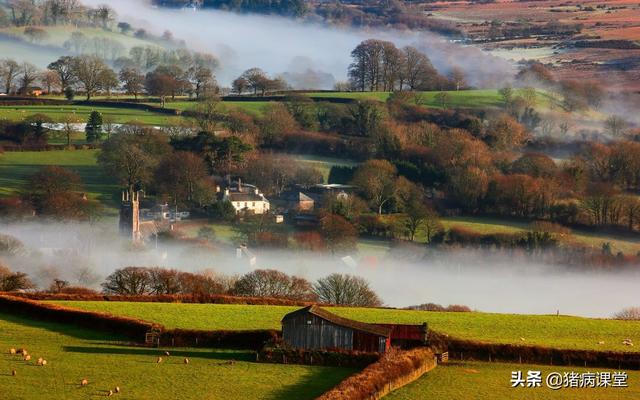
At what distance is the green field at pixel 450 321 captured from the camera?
121 ft

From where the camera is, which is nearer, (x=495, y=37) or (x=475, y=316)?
(x=475, y=316)

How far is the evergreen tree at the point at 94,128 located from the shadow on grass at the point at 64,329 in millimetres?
41635

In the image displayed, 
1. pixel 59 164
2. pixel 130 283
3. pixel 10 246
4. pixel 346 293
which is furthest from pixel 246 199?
pixel 130 283

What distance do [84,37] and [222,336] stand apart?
8408cm

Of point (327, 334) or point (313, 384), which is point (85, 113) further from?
point (313, 384)

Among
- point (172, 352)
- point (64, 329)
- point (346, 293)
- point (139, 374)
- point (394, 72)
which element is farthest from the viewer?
point (394, 72)

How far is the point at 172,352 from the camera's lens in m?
33.8

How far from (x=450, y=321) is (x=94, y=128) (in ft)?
141

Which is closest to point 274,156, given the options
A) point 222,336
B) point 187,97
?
Result: point 187,97

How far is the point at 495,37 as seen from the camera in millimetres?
114688

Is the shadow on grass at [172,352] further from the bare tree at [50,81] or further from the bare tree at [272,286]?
the bare tree at [50,81]

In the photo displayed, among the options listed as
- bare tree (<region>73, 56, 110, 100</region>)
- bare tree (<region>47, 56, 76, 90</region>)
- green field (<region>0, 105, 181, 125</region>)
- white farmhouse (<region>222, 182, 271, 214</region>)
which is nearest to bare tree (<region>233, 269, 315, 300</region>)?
white farmhouse (<region>222, 182, 271, 214</region>)

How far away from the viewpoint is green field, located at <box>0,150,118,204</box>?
70.4 meters

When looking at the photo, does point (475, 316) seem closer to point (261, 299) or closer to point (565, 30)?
point (261, 299)
